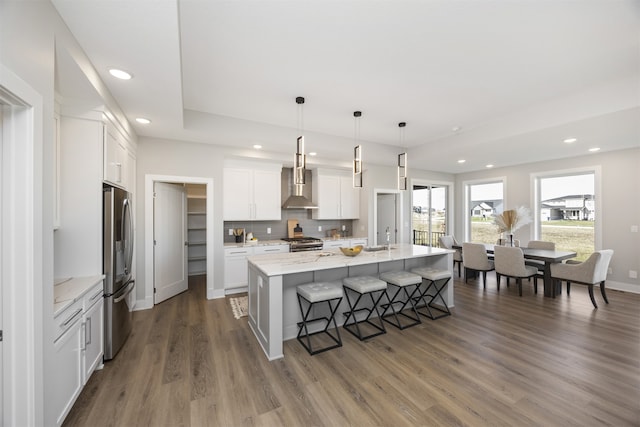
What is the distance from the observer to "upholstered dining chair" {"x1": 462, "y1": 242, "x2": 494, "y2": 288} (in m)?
4.79

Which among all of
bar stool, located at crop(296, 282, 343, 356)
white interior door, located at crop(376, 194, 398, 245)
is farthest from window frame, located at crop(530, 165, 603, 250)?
bar stool, located at crop(296, 282, 343, 356)

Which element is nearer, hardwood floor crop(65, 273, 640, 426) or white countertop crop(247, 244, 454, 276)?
hardwood floor crop(65, 273, 640, 426)

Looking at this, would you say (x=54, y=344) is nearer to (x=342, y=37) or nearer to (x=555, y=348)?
(x=342, y=37)

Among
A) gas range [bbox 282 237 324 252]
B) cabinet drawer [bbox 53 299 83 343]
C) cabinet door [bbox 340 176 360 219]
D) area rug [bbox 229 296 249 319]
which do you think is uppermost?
cabinet door [bbox 340 176 360 219]

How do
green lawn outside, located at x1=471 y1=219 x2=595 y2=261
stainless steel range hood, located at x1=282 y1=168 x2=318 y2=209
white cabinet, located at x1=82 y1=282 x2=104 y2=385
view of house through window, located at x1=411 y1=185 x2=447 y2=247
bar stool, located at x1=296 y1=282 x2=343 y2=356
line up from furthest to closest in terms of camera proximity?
1. view of house through window, located at x1=411 y1=185 x2=447 y2=247
2. green lawn outside, located at x1=471 y1=219 x2=595 y2=261
3. stainless steel range hood, located at x1=282 y1=168 x2=318 y2=209
4. bar stool, located at x1=296 y1=282 x2=343 y2=356
5. white cabinet, located at x1=82 y1=282 x2=104 y2=385

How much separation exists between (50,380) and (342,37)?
301 cm

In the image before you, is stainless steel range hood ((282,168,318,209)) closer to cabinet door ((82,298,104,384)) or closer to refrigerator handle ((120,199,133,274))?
refrigerator handle ((120,199,133,274))

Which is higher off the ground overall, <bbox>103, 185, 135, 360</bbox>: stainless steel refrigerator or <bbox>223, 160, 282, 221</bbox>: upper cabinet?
<bbox>223, 160, 282, 221</bbox>: upper cabinet

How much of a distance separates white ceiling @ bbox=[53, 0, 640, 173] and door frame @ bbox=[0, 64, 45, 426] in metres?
0.80

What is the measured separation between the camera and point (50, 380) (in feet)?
4.99

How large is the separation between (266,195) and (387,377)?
366 cm

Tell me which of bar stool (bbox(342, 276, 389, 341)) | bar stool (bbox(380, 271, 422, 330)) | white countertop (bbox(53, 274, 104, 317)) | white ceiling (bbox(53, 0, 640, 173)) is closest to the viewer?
white countertop (bbox(53, 274, 104, 317))

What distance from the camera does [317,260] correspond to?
2996mm

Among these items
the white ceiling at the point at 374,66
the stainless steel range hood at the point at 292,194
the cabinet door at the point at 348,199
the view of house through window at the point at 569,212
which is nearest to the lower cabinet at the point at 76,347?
the white ceiling at the point at 374,66
